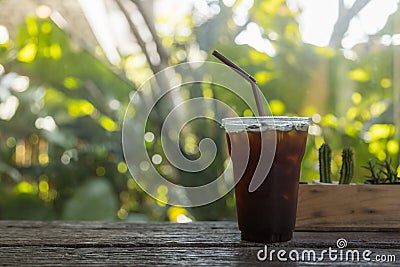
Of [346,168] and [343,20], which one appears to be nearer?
[346,168]

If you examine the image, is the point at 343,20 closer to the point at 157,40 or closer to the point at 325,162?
the point at 157,40

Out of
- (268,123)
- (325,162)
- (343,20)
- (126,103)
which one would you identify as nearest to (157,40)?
(126,103)

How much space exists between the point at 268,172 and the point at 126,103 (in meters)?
1.23

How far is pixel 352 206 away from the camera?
1.08m

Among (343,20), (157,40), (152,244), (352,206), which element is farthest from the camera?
(157,40)

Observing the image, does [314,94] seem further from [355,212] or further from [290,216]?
[290,216]

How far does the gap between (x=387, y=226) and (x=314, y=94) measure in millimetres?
963

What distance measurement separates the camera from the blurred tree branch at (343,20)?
6.35 ft

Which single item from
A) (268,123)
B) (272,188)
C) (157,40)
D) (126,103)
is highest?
(157,40)

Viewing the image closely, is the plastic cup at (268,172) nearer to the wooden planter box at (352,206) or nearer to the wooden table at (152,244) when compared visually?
Result: the wooden table at (152,244)

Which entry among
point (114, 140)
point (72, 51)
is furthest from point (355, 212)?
point (72, 51)

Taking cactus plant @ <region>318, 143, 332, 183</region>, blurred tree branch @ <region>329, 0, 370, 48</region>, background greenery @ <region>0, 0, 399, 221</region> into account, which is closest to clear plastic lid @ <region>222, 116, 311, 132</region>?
cactus plant @ <region>318, 143, 332, 183</region>

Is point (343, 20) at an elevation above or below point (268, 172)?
above

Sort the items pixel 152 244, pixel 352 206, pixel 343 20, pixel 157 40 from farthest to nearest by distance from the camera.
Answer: pixel 157 40 < pixel 343 20 < pixel 352 206 < pixel 152 244
